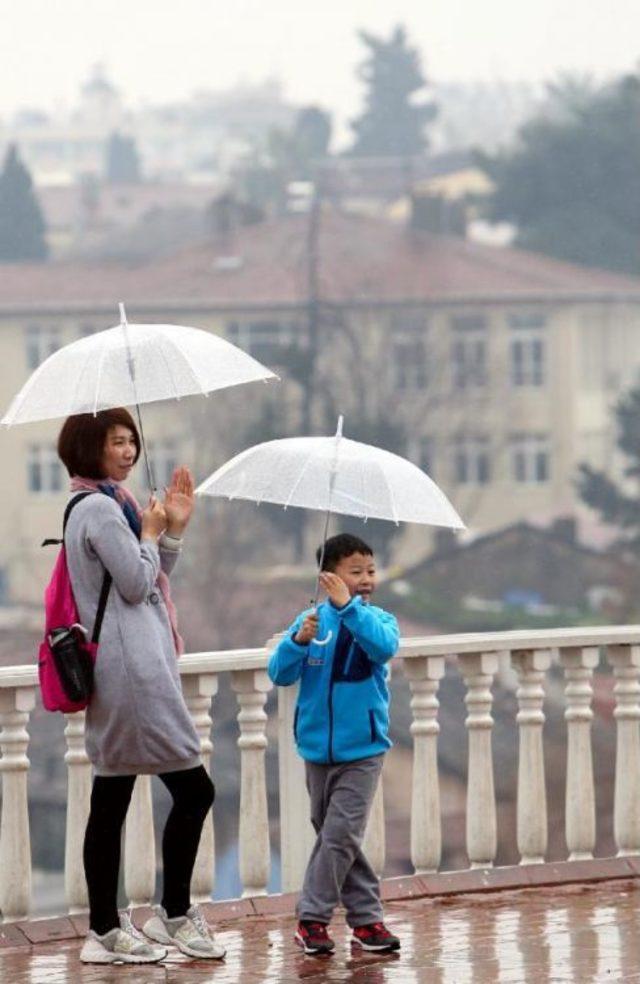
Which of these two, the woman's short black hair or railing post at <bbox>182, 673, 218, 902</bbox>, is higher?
the woman's short black hair

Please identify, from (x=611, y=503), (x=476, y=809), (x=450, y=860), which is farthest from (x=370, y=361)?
(x=476, y=809)

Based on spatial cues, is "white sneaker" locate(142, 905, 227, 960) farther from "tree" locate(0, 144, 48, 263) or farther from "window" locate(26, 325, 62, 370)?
"tree" locate(0, 144, 48, 263)

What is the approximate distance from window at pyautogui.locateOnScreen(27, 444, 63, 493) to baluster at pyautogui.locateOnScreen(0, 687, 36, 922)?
265 ft

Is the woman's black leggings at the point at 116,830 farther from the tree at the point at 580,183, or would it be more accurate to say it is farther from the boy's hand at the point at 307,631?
the tree at the point at 580,183

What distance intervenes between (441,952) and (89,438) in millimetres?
1502

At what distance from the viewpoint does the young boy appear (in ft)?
19.7

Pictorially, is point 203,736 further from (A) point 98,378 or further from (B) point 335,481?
(A) point 98,378

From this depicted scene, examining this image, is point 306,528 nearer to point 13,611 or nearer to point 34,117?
point 13,611

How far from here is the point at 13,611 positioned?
83125mm

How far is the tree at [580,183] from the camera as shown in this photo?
90.6 metres

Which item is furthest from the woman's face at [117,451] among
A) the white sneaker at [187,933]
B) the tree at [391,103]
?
the tree at [391,103]

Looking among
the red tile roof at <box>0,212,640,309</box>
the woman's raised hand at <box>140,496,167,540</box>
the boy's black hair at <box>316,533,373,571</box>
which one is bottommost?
the red tile roof at <box>0,212,640,309</box>

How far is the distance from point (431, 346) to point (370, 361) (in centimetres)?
355

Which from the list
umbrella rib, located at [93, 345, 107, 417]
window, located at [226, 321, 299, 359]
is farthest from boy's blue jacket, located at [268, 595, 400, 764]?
window, located at [226, 321, 299, 359]
